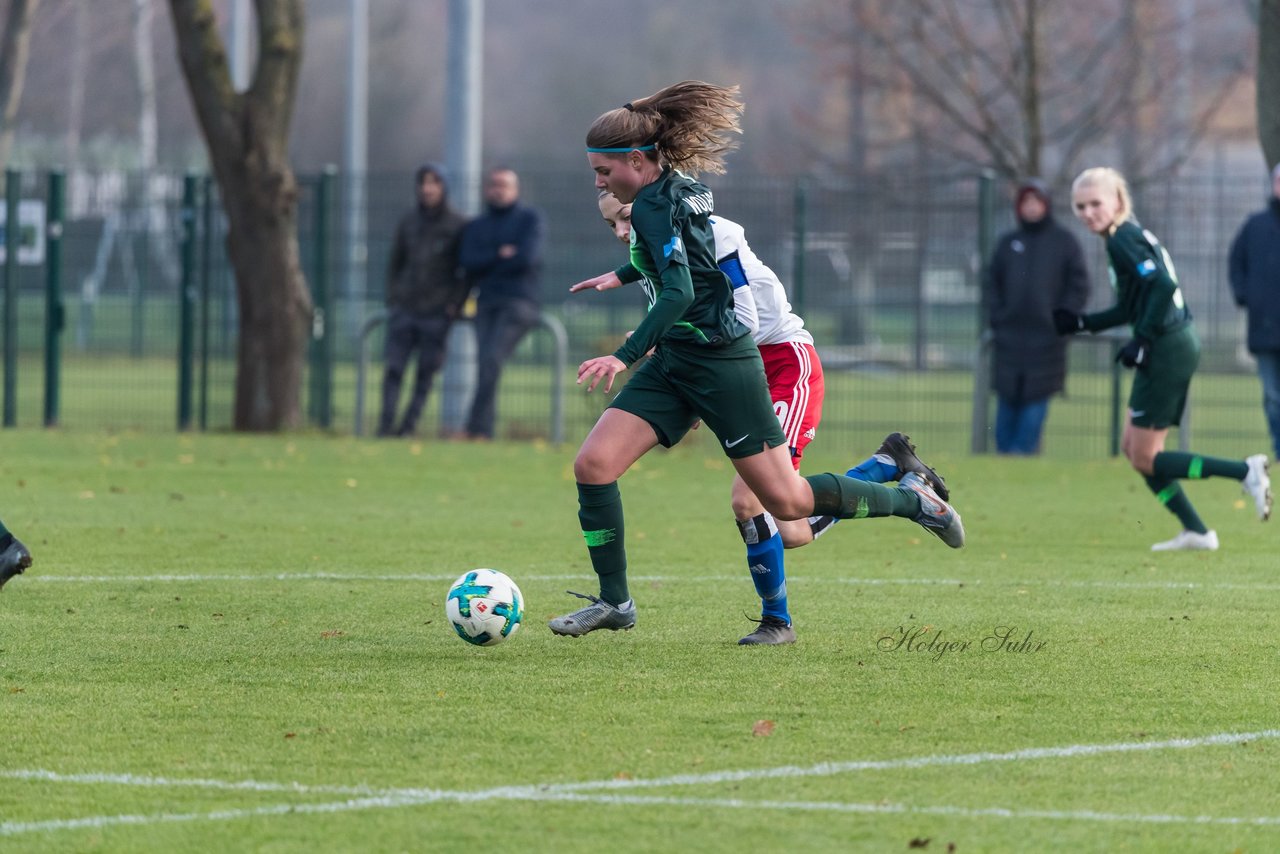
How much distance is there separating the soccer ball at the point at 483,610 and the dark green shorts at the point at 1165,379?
4.09 meters

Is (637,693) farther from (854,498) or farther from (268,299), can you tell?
(268,299)

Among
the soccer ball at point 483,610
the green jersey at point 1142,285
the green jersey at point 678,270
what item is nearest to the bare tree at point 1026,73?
the green jersey at point 1142,285

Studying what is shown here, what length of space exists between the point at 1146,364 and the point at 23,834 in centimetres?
663

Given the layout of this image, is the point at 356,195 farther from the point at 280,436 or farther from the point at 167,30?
the point at 167,30

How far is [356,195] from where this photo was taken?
1808 centimetres

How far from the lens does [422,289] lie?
53.8ft

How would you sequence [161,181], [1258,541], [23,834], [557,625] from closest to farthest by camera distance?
[23,834] < [557,625] < [1258,541] < [161,181]

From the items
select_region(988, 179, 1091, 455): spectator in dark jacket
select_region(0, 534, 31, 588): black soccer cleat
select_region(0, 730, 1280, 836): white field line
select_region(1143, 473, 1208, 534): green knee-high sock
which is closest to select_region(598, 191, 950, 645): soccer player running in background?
select_region(0, 730, 1280, 836): white field line

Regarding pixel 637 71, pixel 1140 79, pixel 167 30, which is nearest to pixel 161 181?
pixel 1140 79

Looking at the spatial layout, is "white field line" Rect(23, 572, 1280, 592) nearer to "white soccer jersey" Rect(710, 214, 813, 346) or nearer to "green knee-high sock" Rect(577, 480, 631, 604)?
"green knee-high sock" Rect(577, 480, 631, 604)

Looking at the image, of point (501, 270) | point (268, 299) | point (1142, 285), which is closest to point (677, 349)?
point (1142, 285)

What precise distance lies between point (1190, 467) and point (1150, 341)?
70 centimetres

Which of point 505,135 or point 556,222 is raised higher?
point 505,135

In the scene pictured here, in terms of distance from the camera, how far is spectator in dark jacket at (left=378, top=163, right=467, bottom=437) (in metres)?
16.2
